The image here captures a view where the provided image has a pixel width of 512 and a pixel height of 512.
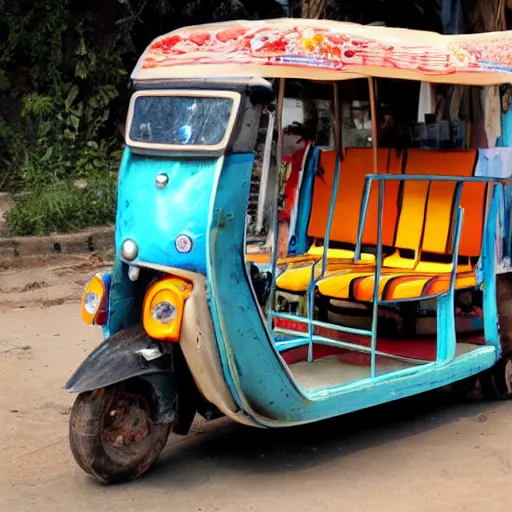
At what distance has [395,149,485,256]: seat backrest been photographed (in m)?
5.00

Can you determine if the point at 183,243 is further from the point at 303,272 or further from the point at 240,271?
the point at 303,272

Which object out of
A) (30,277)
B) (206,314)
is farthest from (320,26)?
(30,277)

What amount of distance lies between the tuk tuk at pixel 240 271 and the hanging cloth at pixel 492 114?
161 mm

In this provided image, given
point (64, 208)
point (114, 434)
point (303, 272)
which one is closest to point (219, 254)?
point (114, 434)

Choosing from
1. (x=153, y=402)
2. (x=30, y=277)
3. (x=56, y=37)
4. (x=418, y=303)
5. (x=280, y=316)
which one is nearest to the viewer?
(x=153, y=402)

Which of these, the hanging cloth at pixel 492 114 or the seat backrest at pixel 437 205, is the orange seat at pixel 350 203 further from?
the hanging cloth at pixel 492 114

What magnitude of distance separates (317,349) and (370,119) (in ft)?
4.19

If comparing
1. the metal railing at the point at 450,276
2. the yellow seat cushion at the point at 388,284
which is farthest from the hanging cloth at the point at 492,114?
the yellow seat cushion at the point at 388,284

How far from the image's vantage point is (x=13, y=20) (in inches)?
406

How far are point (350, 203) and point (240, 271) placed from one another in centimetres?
161

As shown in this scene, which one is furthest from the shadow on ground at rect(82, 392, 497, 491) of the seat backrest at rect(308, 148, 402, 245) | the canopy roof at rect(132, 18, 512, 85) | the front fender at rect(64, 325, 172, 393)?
the canopy roof at rect(132, 18, 512, 85)

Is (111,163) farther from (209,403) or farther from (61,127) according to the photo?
(209,403)

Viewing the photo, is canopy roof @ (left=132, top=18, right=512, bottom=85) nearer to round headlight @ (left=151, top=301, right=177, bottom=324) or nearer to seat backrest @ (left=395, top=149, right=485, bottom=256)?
seat backrest @ (left=395, top=149, right=485, bottom=256)

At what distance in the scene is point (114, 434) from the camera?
4.02m
